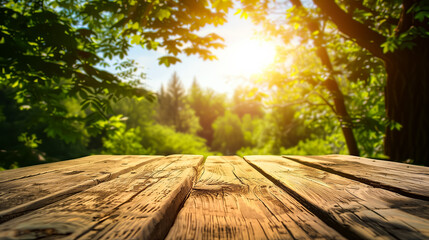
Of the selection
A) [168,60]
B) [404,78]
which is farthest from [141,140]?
[404,78]

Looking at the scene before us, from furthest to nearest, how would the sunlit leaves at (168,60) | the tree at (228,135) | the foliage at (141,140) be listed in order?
the tree at (228,135)
the foliage at (141,140)
the sunlit leaves at (168,60)

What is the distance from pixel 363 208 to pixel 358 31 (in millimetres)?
3384

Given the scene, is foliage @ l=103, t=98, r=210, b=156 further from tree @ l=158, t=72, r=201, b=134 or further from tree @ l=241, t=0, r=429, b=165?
tree @ l=158, t=72, r=201, b=134

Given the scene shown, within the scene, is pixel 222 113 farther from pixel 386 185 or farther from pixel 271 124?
pixel 386 185

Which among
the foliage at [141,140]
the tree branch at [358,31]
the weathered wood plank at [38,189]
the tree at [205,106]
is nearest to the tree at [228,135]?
the tree at [205,106]

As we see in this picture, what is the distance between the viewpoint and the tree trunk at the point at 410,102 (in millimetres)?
3033

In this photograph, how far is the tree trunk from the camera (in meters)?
3.03

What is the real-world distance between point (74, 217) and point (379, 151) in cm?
605

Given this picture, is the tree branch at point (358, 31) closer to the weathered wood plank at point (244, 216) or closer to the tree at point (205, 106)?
the weathered wood plank at point (244, 216)

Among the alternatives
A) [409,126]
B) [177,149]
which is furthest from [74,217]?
[177,149]

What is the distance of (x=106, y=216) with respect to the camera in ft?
2.14

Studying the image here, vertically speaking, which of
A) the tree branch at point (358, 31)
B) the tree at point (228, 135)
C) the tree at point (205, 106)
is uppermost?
the tree at point (205, 106)

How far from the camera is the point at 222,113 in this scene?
176ft

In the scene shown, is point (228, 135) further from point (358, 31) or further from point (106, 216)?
point (106, 216)
